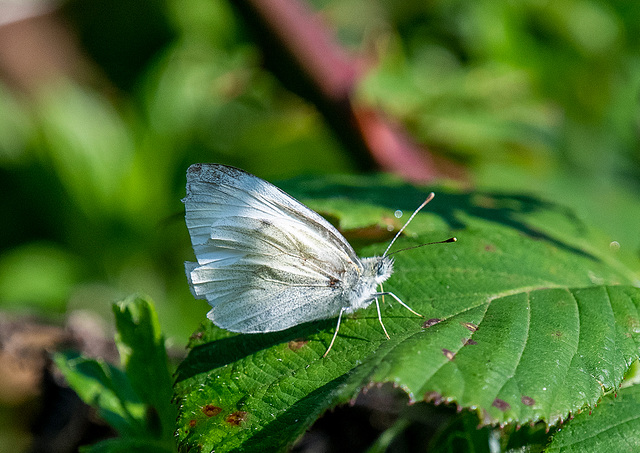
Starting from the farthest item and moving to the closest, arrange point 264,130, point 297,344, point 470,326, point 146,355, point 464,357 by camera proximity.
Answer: point 264,130 < point 146,355 < point 297,344 < point 470,326 < point 464,357

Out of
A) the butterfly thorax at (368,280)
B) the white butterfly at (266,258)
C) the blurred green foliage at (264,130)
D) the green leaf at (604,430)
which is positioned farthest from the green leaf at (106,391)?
the blurred green foliage at (264,130)

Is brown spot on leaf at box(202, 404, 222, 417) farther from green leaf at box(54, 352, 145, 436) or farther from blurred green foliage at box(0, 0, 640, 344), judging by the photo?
blurred green foliage at box(0, 0, 640, 344)

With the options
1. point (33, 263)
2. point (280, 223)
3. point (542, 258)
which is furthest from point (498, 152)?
point (33, 263)

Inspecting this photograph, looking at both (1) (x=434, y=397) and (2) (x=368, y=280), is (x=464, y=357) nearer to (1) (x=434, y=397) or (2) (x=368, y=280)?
(1) (x=434, y=397)

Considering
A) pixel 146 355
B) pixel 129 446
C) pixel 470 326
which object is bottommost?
pixel 129 446

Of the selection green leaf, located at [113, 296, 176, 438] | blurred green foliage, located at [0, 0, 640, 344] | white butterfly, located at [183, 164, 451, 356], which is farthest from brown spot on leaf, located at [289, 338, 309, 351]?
blurred green foliage, located at [0, 0, 640, 344]

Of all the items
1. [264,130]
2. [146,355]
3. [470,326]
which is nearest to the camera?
[470,326]

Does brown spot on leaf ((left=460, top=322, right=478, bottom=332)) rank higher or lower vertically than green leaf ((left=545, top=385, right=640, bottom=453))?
higher

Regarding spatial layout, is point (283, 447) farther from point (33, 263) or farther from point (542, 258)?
point (33, 263)

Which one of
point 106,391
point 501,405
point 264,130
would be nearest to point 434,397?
point 501,405
